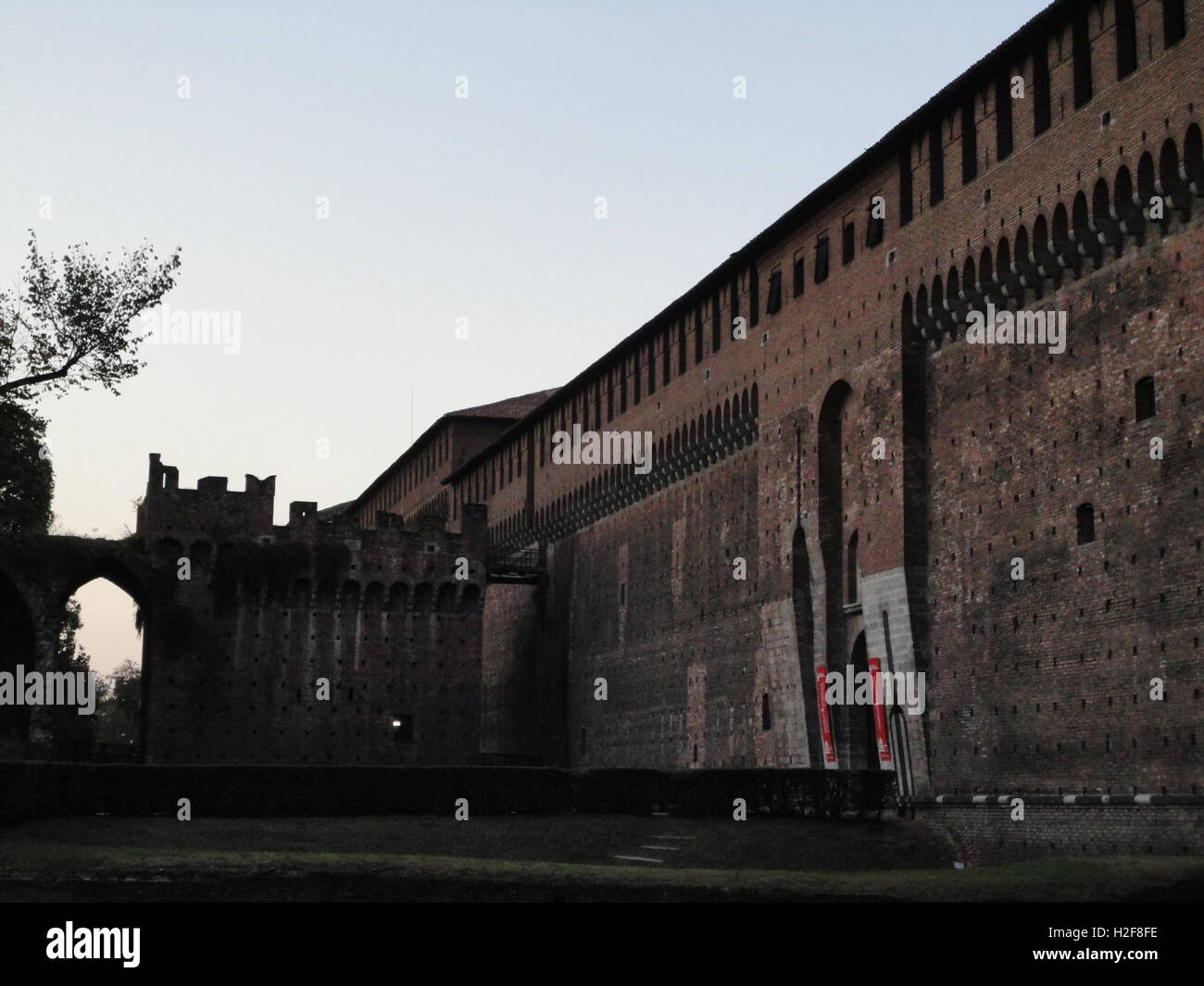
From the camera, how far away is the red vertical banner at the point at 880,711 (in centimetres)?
3266

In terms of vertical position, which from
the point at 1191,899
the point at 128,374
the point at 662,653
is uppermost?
the point at 128,374

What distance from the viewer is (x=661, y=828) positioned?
2967 cm

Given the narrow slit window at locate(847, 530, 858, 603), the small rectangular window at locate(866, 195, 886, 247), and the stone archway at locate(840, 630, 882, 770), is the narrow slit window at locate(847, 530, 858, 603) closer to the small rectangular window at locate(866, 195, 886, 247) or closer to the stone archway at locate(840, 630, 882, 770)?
the stone archway at locate(840, 630, 882, 770)

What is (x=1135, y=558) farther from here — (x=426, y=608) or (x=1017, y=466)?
(x=426, y=608)

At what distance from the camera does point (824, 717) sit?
117ft

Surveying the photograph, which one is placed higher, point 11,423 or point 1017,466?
point 11,423

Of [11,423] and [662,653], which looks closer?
[11,423]

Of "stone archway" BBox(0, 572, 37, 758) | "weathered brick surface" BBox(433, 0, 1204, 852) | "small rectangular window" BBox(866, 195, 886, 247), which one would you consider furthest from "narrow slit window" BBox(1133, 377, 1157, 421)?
"stone archway" BBox(0, 572, 37, 758)

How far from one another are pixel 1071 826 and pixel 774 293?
53.3ft

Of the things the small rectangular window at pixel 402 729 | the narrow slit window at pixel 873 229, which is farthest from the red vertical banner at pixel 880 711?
the small rectangular window at pixel 402 729

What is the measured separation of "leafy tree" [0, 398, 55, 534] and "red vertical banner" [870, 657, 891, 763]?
70.2 ft
